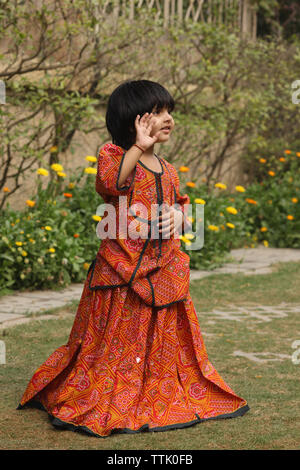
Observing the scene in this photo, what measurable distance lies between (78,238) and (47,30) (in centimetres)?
179

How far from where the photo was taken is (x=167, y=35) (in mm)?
7797

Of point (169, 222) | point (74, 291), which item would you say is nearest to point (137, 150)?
point (169, 222)

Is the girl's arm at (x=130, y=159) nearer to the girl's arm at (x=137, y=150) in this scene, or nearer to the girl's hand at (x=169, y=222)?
the girl's arm at (x=137, y=150)

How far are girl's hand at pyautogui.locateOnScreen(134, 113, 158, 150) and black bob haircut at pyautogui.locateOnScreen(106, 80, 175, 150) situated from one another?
42 mm

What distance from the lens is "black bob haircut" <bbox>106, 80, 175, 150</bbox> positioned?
2.84 metres

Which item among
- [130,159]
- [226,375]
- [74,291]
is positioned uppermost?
[130,159]

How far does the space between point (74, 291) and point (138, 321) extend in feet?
8.93

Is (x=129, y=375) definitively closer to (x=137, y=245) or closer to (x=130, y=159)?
(x=137, y=245)

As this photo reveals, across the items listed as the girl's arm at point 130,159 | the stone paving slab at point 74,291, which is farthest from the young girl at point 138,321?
the stone paving slab at point 74,291

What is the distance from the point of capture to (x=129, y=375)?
2809 millimetres

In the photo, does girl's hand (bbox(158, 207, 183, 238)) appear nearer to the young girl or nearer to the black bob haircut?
the young girl

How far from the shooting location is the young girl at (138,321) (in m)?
2.77

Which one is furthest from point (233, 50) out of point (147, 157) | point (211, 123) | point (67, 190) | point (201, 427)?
point (201, 427)
